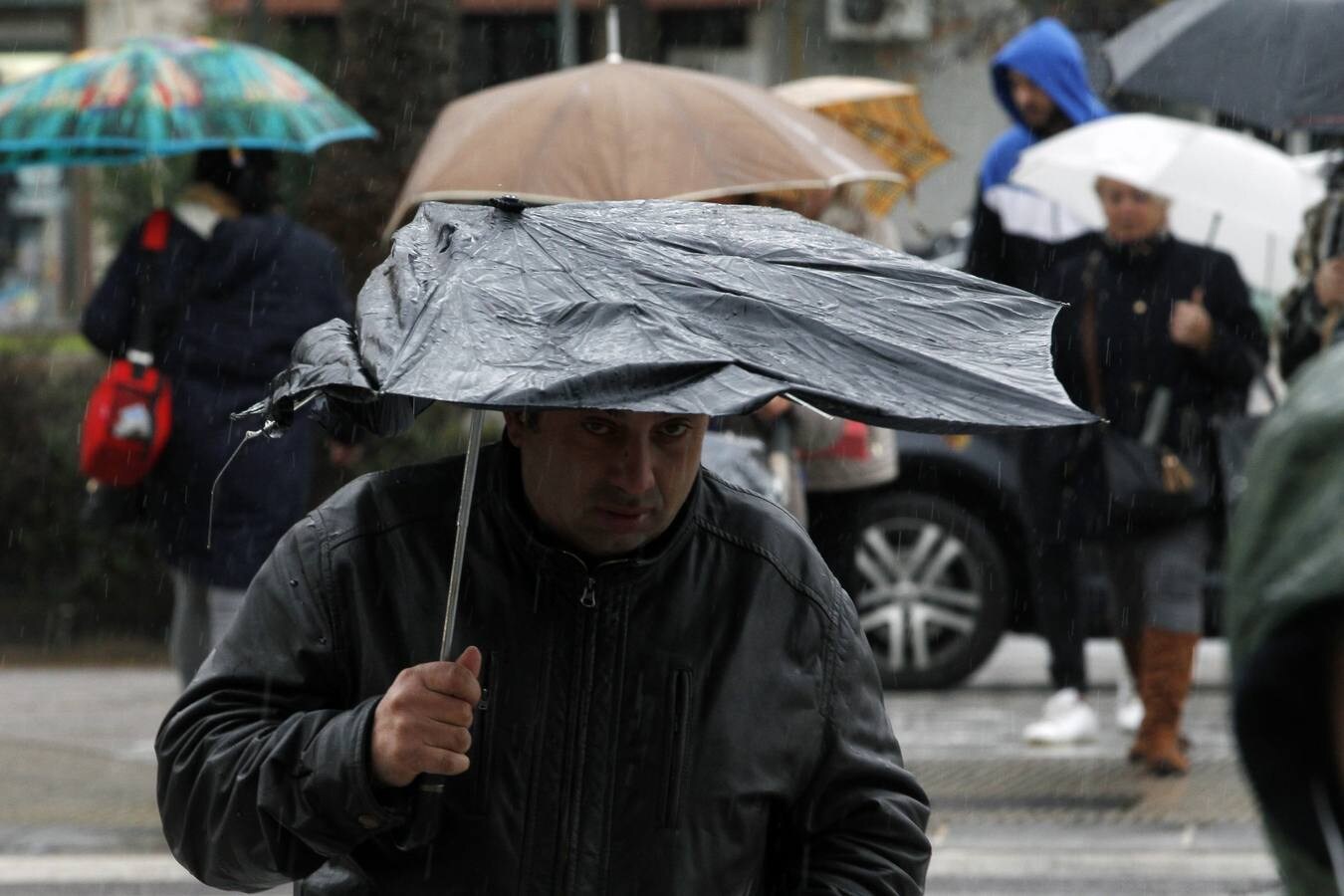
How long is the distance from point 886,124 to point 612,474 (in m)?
6.33

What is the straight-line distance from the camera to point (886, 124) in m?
8.82

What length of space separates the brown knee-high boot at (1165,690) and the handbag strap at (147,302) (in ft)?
11.3

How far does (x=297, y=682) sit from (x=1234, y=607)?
1.75m

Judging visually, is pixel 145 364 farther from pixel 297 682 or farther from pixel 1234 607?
pixel 1234 607

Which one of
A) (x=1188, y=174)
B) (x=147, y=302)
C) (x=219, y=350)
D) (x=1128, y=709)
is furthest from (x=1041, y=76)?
(x=147, y=302)

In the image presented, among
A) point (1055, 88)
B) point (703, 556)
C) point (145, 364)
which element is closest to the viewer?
point (703, 556)

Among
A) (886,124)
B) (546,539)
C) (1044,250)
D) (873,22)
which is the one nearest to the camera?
(546,539)

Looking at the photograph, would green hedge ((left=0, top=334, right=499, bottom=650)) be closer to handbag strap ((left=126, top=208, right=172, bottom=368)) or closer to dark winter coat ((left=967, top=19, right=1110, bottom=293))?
dark winter coat ((left=967, top=19, right=1110, bottom=293))

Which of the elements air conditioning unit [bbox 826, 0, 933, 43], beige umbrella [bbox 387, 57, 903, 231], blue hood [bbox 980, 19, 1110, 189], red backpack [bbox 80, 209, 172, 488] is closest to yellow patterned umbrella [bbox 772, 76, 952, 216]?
blue hood [bbox 980, 19, 1110, 189]

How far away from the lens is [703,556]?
2779mm

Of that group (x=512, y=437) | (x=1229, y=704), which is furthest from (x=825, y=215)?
(x=1229, y=704)

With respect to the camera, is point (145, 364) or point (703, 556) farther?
point (145, 364)

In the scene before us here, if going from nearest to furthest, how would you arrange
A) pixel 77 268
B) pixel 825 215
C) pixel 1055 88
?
pixel 825 215, pixel 1055 88, pixel 77 268

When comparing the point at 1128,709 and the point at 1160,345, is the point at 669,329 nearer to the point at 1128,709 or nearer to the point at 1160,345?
the point at 1160,345
